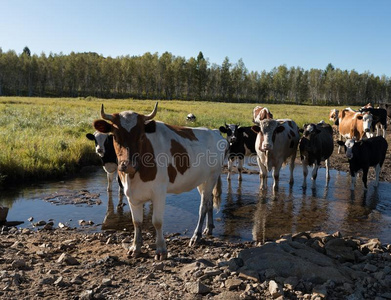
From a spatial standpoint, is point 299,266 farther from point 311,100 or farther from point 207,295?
point 311,100

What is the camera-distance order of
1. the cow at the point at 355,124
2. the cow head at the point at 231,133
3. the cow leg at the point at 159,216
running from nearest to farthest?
1. the cow leg at the point at 159,216
2. the cow head at the point at 231,133
3. the cow at the point at 355,124

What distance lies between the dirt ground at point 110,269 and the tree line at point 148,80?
86.5 metres

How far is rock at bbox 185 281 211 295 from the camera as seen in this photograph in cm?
466

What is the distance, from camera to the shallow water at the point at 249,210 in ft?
27.1

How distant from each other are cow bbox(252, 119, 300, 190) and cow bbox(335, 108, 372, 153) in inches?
270

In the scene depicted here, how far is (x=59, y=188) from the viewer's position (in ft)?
36.9

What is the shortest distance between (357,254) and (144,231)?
167 inches

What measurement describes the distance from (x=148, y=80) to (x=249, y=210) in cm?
8795

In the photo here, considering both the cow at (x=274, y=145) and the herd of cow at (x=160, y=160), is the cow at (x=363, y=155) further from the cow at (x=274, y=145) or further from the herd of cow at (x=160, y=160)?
the herd of cow at (x=160, y=160)

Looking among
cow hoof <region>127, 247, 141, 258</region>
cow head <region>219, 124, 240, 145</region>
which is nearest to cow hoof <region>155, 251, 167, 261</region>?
cow hoof <region>127, 247, 141, 258</region>

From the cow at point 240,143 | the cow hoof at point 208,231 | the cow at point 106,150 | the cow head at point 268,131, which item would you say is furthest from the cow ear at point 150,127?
the cow at point 240,143

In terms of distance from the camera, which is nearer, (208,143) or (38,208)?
(208,143)

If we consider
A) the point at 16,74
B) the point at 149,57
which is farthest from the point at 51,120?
the point at 149,57

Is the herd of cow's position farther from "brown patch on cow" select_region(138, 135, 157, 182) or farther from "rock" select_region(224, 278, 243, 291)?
"rock" select_region(224, 278, 243, 291)
